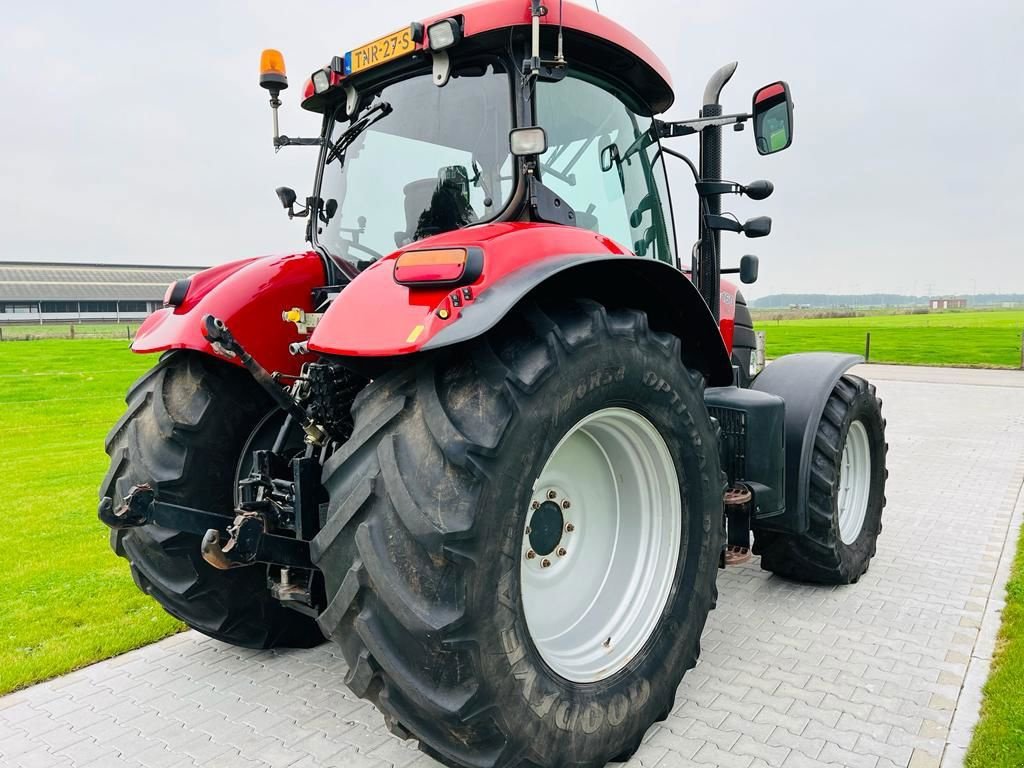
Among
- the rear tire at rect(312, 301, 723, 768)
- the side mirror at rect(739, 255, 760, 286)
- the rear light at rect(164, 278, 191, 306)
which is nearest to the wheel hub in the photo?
the rear tire at rect(312, 301, 723, 768)

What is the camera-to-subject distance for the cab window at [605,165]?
9.10 ft

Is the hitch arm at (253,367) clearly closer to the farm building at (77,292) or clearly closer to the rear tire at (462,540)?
the rear tire at (462,540)

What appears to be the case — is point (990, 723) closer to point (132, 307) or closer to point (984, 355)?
point (984, 355)

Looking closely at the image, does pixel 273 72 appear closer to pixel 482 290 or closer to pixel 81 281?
pixel 482 290

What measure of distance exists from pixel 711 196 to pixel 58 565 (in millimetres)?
4673

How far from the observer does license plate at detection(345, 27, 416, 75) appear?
273 centimetres

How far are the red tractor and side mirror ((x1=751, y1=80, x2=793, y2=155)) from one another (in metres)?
0.01

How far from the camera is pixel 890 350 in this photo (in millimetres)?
26359

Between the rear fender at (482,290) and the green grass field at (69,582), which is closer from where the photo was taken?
the rear fender at (482,290)

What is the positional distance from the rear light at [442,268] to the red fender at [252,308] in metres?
1.09

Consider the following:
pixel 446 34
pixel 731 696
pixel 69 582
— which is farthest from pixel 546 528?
pixel 69 582

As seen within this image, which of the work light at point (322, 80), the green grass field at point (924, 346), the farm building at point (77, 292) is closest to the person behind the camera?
the work light at point (322, 80)

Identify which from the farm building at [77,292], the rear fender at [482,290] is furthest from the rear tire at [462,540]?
the farm building at [77,292]

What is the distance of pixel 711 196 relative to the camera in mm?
3752
